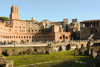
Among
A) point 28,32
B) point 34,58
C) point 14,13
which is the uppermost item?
point 14,13

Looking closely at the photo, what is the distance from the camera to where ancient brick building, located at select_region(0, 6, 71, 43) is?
7306 centimetres

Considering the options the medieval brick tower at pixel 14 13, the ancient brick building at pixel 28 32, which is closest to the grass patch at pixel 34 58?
the ancient brick building at pixel 28 32

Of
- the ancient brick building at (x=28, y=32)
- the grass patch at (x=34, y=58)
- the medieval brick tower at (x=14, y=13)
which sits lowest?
the grass patch at (x=34, y=58)

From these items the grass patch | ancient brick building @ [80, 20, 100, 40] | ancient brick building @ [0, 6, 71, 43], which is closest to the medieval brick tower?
ancient brick building @ [0, 6, 71, 43]

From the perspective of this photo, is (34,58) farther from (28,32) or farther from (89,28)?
(28,32)

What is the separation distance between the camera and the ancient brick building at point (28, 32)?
7306 centimetres

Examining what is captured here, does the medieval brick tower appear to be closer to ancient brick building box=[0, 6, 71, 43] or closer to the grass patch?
ancient brick building box=[0, 6, 71, 43]

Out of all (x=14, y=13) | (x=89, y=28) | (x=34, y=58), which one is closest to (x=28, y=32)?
(x=14, y=13)

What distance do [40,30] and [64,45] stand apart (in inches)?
1564

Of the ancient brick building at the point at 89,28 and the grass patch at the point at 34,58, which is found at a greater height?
the ancient brick building at the point at 89,28

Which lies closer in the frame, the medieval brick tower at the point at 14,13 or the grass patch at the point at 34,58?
the grass patch at the point at 34,58

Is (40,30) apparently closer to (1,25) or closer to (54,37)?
(54,37)

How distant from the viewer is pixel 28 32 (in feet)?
270

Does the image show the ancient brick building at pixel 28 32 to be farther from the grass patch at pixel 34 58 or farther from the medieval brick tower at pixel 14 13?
the grass patch at pixel 34 58
